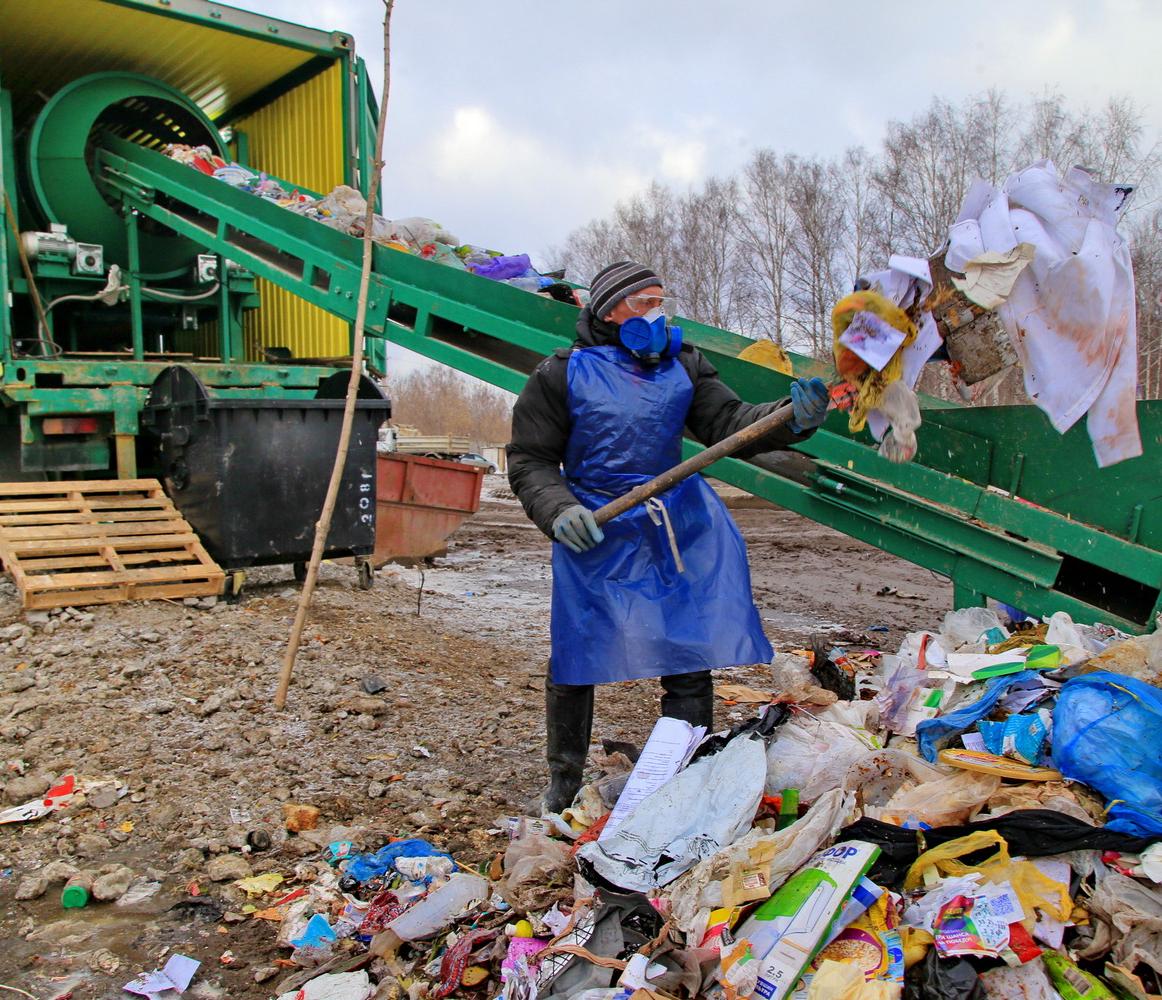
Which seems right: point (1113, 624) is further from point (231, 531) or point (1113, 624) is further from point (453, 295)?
point (231, 531)

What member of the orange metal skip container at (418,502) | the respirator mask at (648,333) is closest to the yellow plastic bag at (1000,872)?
the respirator mask at (648,333)

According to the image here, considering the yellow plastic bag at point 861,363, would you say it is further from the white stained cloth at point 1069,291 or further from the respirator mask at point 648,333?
the respirator mask at point 648,333

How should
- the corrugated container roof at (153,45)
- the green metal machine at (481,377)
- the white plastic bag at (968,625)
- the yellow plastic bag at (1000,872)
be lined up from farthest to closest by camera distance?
the corrugated container roof at (153,45) < the white plastic bag at (968,625) < the green metal machine at (481,377) < the yellow plastic bag at (1000,872)

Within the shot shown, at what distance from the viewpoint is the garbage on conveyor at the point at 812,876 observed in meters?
1.92

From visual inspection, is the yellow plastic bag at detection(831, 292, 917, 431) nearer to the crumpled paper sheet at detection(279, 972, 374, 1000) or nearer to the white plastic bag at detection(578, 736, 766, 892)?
the white plastic bag at detection(578, 736, 766, 892)

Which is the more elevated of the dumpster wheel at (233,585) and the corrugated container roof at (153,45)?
the corrugated container roof at (153,45)

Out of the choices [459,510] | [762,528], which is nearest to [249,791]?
[459,510]

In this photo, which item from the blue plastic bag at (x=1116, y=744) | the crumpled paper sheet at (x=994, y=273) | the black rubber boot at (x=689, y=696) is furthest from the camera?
the black rubber boot at (x=689, y=696)

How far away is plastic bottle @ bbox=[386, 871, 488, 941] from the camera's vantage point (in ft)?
7.52

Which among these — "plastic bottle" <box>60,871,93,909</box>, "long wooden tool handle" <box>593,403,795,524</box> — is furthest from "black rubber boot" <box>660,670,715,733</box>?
"plastic bottle" <box>60,871,93,909</box>

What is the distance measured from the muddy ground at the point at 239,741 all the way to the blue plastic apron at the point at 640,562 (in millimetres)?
731

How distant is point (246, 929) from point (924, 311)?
2.32 m

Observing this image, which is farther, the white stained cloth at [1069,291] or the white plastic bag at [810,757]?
the white plastic bag at [810,757]

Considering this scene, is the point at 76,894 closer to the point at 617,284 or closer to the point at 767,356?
the point at 617,284
